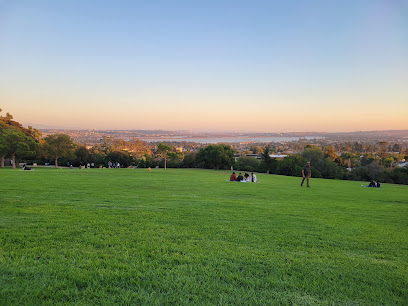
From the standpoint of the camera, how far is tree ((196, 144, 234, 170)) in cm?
5750

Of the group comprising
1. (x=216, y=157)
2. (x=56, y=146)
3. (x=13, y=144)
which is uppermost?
(x=13, y=144)

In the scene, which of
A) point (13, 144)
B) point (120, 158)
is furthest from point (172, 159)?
point (13, 144)

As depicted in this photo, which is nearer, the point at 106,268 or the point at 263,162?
the point at 106,268

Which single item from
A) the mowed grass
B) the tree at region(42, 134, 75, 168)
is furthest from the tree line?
the mowed grass

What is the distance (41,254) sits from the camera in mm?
4352

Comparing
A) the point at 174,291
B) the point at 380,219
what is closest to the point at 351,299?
the point at 174,291

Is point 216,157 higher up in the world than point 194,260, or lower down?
lower down

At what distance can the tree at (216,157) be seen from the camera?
5750cm

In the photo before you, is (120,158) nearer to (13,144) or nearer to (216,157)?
(216,157)

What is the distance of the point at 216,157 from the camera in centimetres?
5784

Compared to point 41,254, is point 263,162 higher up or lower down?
lower down

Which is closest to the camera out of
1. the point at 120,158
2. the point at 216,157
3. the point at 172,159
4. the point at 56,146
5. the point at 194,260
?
the point at 194,260

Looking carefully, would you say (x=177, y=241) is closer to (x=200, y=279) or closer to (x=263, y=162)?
(x=200, y=279)

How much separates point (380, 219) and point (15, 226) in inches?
385
